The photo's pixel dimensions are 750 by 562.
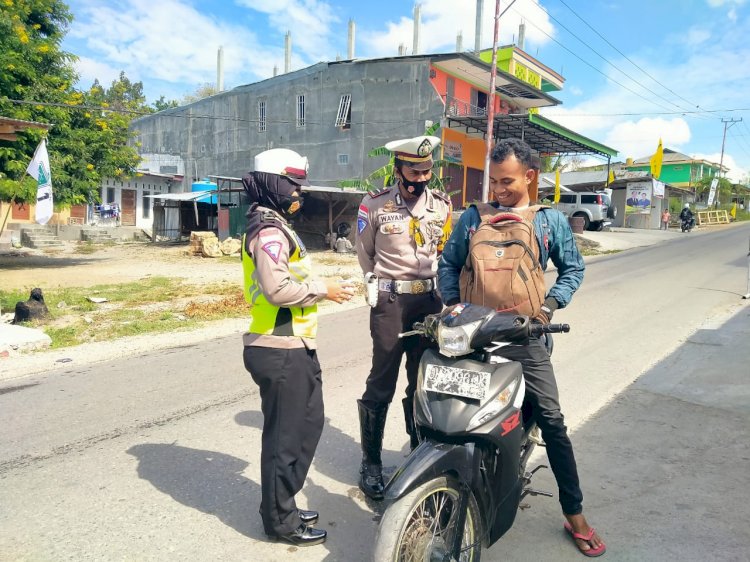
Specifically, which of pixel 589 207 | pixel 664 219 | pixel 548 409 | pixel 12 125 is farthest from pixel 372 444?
pixel 664 219

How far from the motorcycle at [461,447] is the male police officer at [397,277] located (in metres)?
0.76

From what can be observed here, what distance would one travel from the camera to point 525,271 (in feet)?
8.04

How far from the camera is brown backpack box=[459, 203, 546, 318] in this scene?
2.44m

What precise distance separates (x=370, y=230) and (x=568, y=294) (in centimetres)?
118

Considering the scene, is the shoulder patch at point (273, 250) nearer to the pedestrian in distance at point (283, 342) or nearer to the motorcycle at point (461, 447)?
the pedestrian in distance at point (283, 342)

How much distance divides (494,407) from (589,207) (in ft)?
97.6

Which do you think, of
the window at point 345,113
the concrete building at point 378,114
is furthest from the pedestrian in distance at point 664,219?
the window at point 345,113

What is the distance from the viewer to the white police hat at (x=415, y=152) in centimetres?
301

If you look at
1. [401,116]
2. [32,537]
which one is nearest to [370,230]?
[32,537]

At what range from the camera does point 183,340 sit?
7.23 metres

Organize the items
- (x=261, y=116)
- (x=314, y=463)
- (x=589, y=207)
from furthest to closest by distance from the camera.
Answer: (x=589, y=207), (x=261, y=116), (x=314, y=463)

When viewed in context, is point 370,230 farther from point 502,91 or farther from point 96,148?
point 502,91

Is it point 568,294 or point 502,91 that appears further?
point 502,91

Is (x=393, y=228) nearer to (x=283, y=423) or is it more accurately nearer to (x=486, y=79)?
(x=283, y=423)
